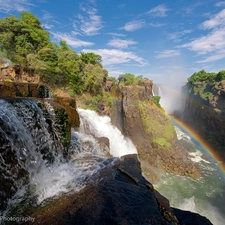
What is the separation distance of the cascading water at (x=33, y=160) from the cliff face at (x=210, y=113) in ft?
109

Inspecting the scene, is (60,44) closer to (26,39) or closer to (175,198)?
(26,39)

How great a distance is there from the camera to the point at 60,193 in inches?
176

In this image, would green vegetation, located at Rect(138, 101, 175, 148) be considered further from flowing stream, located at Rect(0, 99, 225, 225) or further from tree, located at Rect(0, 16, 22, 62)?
tree, located at Rect(0, 16, 22, 62)

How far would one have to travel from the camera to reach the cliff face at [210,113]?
3294 centimetres

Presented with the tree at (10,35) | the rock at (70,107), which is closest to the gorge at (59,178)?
the rock at (70,107)

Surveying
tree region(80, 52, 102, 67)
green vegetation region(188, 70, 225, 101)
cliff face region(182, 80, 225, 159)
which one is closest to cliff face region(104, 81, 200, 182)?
tree region(80, 52, 102, 67)

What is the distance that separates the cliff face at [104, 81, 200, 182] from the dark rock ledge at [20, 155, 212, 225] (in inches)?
679

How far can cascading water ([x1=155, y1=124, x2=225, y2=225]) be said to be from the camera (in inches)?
601

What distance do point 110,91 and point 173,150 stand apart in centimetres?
1546

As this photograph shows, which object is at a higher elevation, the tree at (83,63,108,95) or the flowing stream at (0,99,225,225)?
the tree at (83,63,108,95)

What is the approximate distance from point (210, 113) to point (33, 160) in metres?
42.4

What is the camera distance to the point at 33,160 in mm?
5332

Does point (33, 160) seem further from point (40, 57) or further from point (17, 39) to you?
point (17, 39)

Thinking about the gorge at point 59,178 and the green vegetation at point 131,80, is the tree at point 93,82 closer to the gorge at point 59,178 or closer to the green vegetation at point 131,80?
the green vegetation at point 131,80
